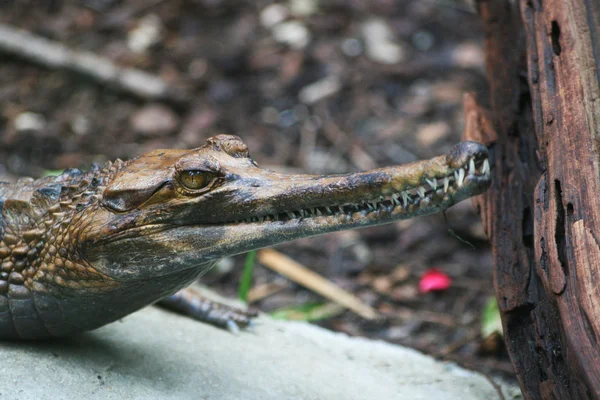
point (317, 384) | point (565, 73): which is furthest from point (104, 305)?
point (565, 73)

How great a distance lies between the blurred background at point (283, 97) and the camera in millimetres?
5484

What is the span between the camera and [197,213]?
2723 mm

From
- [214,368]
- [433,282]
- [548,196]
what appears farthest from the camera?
[433,282]

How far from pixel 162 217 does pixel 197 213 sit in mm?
139

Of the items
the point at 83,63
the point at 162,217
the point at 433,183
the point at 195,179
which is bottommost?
the point at 162,217

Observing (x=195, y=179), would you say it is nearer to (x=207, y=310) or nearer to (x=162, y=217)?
(x=162, y=217)

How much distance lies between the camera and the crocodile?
247cm

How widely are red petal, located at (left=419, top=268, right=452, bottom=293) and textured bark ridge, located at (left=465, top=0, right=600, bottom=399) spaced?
181 centimetres

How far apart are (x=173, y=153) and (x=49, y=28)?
545 cm

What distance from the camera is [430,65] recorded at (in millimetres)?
7293

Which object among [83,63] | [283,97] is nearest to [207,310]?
[283,97]

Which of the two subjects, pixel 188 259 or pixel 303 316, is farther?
pixel 303 316

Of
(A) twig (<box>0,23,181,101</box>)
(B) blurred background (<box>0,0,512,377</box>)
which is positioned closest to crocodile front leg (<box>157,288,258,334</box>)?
(B) blurred background (<box>0,0,512,377</box>)

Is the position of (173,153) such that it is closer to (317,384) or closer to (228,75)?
(317,384)
